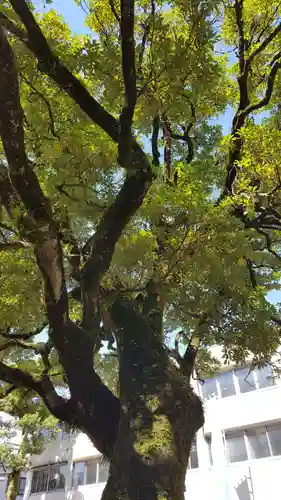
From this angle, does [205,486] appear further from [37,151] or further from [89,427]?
[37,151]

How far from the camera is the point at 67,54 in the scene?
13.8 feet

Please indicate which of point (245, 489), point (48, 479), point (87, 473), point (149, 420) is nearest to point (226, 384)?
point (245, 489)

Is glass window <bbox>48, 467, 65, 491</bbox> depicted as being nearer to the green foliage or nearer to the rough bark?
the green foliage

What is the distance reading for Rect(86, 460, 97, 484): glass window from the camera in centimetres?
1808

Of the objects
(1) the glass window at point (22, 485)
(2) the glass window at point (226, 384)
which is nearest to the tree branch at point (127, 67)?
(2) the glass window at point (226, 384)

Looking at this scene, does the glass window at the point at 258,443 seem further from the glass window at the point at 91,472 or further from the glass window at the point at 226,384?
the glass window at the point at 91,472

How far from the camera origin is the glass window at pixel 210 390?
50.9 ft

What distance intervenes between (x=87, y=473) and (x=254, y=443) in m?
8.26

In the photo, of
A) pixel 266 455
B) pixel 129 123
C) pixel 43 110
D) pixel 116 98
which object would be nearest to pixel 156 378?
pixel 129 123

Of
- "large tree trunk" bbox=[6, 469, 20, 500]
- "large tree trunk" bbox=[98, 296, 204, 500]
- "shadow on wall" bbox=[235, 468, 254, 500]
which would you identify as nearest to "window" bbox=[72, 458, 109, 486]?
"large tree trunk" bbox=[6, 469, 20, 500]

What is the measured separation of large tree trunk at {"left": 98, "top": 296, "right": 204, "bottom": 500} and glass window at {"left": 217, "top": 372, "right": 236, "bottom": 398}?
1122cm

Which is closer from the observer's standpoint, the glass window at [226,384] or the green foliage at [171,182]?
the green foliage at [171,182]

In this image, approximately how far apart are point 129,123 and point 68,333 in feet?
6.42

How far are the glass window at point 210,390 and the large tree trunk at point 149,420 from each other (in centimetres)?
1136
